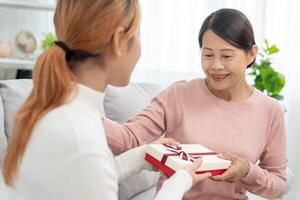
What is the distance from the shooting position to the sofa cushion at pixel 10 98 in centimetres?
168

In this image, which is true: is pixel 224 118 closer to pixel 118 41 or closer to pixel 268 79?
pixel 118 41

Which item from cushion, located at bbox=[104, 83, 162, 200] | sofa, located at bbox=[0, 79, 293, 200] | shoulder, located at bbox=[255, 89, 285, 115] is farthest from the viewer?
cushion, located at bbox=[104, 83, 162, 200]

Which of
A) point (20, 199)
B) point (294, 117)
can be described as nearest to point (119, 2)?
point (20, 199)

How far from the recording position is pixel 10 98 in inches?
67.7

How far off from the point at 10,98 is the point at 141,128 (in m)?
0.54

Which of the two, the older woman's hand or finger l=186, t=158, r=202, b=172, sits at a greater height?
finger l=186, t=158, r=202, b=172

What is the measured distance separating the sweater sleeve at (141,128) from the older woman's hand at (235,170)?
0.27m

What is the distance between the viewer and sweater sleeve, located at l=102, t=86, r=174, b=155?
1.45 meters

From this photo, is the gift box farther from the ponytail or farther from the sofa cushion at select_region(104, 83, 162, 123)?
the sofa cushion at select_region(104, 83, 162, 123)

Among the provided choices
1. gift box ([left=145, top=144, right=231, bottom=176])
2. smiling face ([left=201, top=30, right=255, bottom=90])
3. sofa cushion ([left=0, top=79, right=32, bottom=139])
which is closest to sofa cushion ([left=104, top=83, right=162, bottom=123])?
sofa cushion ([left=0, top=79, right=32, bottom=139])

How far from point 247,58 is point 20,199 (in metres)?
0.90

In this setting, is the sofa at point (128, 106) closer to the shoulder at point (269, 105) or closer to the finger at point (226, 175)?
the shoulder at point (269, 105)

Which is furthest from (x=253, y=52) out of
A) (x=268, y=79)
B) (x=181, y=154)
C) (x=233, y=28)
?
(x=268, y=79)

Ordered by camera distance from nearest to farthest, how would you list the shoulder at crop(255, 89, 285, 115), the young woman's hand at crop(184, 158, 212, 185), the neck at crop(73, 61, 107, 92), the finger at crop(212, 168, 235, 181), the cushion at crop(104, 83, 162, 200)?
the neck at crop(73, 61, 107, 92)
the young woman's hand at crop(184, 158, 212, 185)
the finger at crop(212, 168, 235, 181)
the shoulder at crop(255, 89, 285, 115)
the cushion at crop(104, 83, 162, 200)
